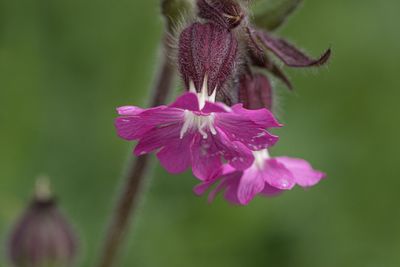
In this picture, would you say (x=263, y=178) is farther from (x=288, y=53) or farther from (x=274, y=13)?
(x=274, y=13)

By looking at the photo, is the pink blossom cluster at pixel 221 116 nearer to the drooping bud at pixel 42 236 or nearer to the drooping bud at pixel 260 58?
the drooping bud at pixel 260 58

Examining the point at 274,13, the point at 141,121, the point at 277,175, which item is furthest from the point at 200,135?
the point at 274,13

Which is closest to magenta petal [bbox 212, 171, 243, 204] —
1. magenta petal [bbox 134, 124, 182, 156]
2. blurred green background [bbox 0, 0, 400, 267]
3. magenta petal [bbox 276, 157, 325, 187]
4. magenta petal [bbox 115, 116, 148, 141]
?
magenta petal [bbox 276, 157, 325, 187]

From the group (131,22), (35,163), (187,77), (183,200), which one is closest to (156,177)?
(183,200)

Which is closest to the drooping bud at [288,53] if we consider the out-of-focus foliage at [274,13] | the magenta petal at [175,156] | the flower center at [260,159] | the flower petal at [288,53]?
the flower petal at [288,53]

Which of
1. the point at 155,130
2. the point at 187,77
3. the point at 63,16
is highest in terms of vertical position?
the point at 63,16

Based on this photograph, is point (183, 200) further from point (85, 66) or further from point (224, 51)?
point (224, 51)
